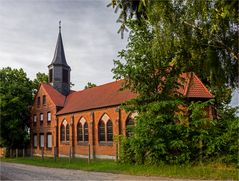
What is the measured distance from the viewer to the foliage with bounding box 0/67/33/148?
40188 mm

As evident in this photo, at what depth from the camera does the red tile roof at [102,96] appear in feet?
86.7

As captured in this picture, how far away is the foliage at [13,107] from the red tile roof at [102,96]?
5803 millimetres

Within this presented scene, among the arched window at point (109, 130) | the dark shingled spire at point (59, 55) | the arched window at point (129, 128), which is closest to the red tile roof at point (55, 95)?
the dark shingled spire at point (59, 55)

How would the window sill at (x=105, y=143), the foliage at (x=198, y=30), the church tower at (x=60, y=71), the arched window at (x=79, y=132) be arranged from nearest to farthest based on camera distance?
the foliage at (x=198, y=30) → the window sill at (x=105, y=143) → the arched window at (x=79, y=132) → the church tower at (x=60, y=71)

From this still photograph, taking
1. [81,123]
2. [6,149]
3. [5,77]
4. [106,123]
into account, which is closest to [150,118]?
[106,123]

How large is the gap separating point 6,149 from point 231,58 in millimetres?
36529

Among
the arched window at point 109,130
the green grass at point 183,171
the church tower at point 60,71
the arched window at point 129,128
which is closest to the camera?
the green grass at point 183,171

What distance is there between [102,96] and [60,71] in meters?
11.9

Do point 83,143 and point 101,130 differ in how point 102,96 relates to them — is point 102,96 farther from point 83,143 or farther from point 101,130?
point 83,143

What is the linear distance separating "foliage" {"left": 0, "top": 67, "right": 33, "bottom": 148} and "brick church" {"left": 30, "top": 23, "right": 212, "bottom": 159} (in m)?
1.54

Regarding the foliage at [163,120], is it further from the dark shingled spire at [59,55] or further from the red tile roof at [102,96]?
the dark shingled spire at [59,55]

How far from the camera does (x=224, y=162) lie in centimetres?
1888

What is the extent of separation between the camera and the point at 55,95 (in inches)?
1722

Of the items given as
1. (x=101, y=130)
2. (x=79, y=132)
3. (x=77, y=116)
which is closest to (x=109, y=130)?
(x=101, y=130)
